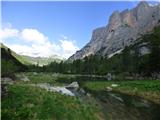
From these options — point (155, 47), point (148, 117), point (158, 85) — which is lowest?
point (148, 117)

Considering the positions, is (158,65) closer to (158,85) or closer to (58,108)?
(158,85)

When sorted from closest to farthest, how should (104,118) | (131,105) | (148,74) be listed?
(104,118) → (131,105) → (148,74)

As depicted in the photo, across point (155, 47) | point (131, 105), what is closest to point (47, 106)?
point (131, 105)

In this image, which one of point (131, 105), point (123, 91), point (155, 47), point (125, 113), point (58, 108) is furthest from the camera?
point (155, 47)

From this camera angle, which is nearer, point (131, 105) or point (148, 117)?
point (148, 117)

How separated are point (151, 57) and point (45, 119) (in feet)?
276

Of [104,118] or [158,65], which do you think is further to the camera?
[158,65]

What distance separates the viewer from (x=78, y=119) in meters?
29.3

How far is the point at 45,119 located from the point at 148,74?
88537mm

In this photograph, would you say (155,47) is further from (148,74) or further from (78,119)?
(78,119)

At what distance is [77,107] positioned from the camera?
35.2 meters

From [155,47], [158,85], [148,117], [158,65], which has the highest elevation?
[155,47]

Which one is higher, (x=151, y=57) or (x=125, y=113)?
(x=151, y=57)

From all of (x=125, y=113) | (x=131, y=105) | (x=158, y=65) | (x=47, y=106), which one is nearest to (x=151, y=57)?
(x=158, y=65)
